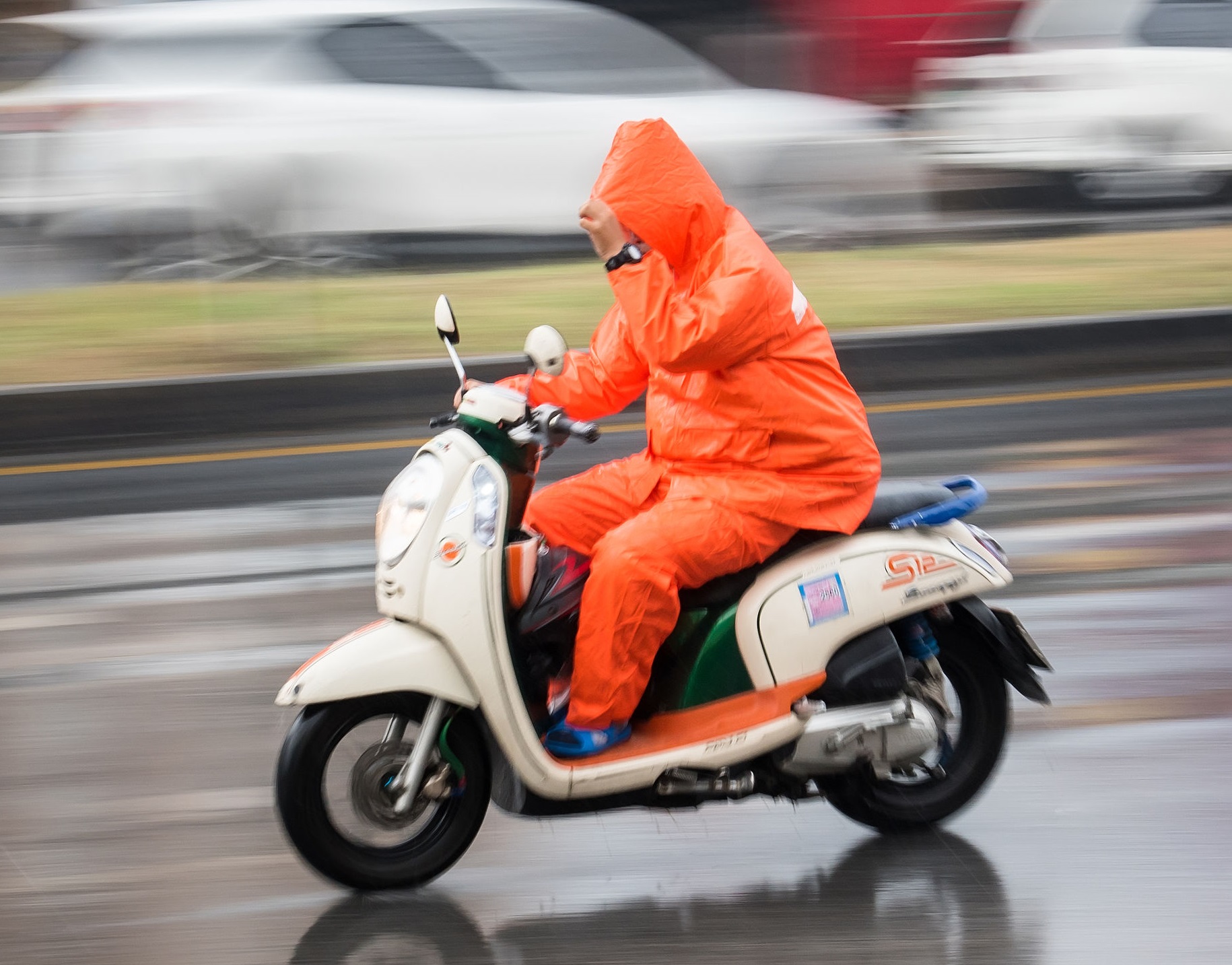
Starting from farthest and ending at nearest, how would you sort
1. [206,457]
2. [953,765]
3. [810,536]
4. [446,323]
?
[206,457] → [953,765] → [810,536] → [446,323]

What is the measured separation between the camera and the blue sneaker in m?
3.96

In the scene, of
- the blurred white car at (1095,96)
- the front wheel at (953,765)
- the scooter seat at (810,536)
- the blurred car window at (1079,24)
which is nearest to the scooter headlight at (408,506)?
the scooter seat at (810,536)

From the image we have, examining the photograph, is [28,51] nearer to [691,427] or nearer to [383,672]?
[691,427]

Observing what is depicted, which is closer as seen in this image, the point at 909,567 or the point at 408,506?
the point at 408,506

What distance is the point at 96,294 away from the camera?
10.8 metres

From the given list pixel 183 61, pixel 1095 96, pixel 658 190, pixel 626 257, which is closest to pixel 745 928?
pixel 626 257

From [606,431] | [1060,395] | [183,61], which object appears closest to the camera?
[606,431]

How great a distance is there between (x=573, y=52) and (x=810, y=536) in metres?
7.23

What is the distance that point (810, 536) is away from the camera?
4.12m

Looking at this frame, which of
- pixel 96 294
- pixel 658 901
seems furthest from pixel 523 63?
pixel 658 901

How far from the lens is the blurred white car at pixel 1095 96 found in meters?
11.9

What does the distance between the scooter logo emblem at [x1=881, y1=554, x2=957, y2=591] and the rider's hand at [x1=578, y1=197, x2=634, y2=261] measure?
98cm

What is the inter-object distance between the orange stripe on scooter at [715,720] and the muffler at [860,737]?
0.04 meters

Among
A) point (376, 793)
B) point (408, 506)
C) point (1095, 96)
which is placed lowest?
point (1095, 96)
